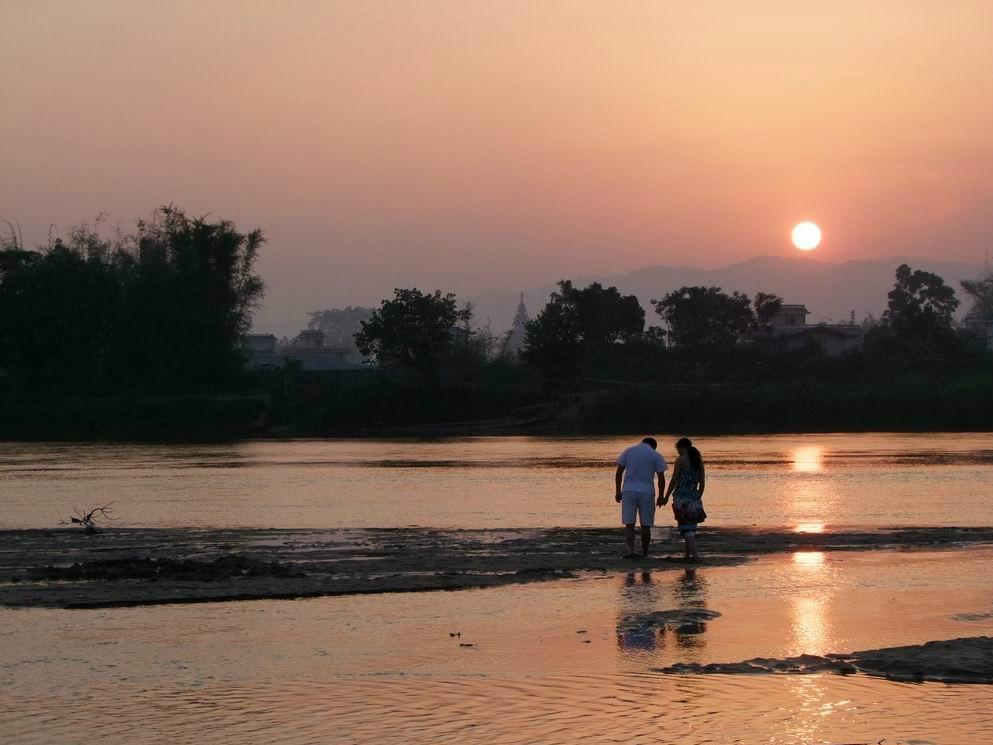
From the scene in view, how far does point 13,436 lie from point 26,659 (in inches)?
3330

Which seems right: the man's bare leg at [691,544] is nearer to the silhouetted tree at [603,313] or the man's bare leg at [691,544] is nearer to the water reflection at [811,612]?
the water reflection at [811,612]

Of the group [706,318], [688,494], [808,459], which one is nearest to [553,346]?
[706,318]

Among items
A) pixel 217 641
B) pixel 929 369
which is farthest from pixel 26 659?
pixel 929 369

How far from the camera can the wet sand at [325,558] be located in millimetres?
16906

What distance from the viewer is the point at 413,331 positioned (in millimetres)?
96812

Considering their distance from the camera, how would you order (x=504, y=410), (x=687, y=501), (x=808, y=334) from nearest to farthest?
1. (x=687, y=501)
2. (x=504, y=410)
3. (x=808, y=334)

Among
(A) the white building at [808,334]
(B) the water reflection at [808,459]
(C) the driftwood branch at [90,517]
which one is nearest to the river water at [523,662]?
(C) the driftwood branch at [90,517]

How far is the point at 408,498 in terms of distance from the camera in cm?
3528

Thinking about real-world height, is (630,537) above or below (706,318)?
below

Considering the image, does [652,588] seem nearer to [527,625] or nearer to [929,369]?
[527,625]

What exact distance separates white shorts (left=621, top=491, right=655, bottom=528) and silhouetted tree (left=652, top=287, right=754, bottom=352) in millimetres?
96374

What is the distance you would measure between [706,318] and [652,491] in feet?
327

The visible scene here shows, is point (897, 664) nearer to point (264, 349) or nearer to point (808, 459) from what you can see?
point (808, 459)

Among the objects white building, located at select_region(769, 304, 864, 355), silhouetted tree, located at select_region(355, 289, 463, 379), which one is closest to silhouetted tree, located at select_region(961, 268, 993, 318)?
white building, located at select_region(769, 304, 864, 355)
